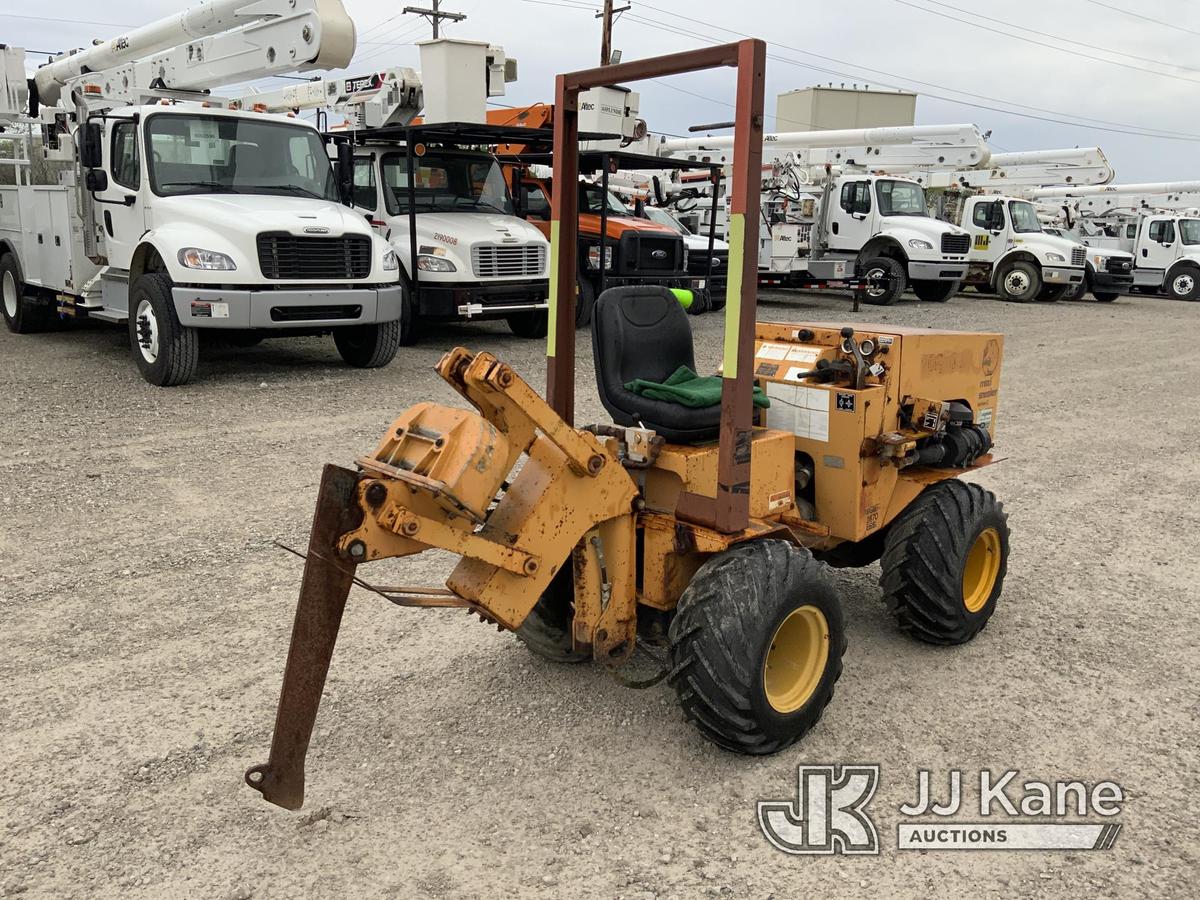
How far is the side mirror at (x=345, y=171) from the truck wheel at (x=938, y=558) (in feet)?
26.3

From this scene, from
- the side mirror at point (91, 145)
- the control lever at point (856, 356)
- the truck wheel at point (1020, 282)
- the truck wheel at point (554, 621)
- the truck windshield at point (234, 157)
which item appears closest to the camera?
the truck wheel at point (554, 621)

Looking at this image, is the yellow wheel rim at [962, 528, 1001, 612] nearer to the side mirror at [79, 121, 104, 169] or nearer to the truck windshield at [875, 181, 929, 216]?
the side mirror at [79, 121, 104, 169]

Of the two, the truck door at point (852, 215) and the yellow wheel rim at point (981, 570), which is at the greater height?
the truck door at point (852, 215)

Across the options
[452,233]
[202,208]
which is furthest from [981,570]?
[452,233]

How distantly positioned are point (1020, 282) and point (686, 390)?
21.3 m

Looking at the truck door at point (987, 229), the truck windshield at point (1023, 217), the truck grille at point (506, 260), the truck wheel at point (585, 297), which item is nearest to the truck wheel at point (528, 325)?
the truck wheel at point (585, 297)

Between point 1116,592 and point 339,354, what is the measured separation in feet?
28.5

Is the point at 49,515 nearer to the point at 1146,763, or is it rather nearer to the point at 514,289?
the point at 1146,763

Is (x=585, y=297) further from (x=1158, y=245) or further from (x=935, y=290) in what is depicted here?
(x=1158, y=245)

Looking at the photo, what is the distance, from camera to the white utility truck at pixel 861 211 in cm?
1945

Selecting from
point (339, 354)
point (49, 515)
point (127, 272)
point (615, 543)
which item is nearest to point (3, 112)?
point (127, 272)

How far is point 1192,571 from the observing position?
5352mm

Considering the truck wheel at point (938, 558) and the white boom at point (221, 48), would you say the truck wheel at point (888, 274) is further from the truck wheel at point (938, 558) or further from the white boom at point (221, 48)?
the truck wheel at point (938, 558)

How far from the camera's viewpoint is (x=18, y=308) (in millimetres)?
12320
